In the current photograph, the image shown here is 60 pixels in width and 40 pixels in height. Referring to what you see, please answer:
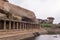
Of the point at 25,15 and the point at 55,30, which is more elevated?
the point at 25,15

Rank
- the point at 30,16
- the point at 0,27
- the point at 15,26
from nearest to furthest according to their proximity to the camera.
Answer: the point at 0,27 → the point at 15,26 → the point at 30,16

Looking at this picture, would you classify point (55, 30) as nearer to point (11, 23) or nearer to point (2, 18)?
point (11, 23)

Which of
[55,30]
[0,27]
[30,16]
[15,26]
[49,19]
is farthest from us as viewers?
[49,19]

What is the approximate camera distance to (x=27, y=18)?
69188 mm

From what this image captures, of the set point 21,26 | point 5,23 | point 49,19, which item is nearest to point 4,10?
point 5,23

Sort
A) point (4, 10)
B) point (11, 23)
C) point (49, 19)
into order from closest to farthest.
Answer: point (4, 10) < point (11, 23) < point (49, 19)

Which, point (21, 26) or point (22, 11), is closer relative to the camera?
point (21, 26)

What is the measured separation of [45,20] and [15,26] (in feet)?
221

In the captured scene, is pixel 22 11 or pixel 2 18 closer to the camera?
pixel 2 18

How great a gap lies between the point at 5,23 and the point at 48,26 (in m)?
51.3

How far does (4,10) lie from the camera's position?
120 feet

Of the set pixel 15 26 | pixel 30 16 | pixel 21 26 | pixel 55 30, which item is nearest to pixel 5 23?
pixel 15 26

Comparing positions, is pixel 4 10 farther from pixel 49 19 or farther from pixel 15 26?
pixel 49 19

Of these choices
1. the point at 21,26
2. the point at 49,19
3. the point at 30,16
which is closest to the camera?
the point at 21,26
